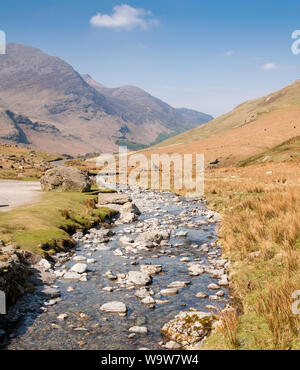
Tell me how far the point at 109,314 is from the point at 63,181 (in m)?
26.7

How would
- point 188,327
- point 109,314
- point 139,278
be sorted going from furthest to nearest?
point 139,278 < point 109,314 < point 188,327

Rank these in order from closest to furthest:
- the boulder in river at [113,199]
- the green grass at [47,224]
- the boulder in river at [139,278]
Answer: the boulder in river at [139,278] → the green grass at [47,224] → the boulder in river at [113,199]

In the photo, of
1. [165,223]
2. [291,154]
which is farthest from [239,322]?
[291,154]

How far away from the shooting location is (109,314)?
9.02 meters

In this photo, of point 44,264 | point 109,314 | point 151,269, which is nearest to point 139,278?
point 151,269

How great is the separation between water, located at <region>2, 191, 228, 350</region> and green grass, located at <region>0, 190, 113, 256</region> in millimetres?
1585

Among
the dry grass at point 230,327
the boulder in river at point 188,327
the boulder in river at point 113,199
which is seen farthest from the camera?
the boulder in river at point 113,199

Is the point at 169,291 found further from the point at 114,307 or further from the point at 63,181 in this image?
the point at 63,181

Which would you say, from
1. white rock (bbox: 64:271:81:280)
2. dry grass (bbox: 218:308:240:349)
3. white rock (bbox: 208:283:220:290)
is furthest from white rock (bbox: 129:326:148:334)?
white rock (bbox: 64:271:81:280)

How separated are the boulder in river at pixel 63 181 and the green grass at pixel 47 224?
8761 millimetres

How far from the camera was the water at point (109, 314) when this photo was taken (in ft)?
24.7

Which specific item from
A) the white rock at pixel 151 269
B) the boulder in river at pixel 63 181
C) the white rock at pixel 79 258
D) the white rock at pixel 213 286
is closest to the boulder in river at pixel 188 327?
the white rock at pixel 213 286

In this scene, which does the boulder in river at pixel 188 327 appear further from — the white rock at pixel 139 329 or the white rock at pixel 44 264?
the white rock at pixel 44 264
